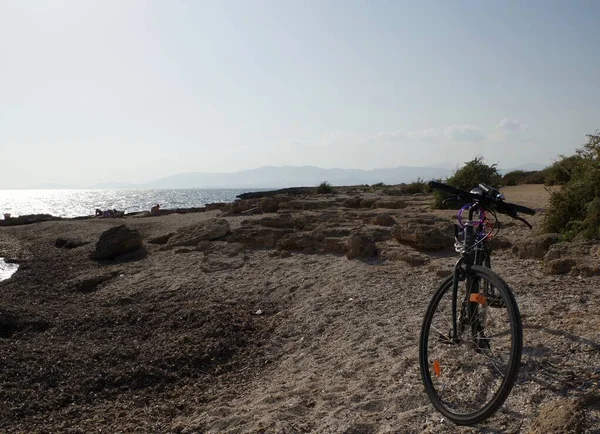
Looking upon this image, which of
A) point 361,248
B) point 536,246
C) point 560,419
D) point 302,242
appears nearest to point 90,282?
point 302,242

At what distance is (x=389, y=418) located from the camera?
3.77 m

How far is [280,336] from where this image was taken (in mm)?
6602

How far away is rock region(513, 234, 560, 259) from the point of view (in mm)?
7515

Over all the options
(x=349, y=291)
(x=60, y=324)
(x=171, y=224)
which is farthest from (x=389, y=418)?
(x=171, y=224)

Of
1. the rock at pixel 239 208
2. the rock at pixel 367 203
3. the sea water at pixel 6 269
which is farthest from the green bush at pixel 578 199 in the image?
the sea water at pixel 6 269

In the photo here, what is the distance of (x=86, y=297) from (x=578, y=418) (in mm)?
8948

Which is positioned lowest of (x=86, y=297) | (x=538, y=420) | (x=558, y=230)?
(x=86, y=297)

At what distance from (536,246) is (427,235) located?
6.32 ft

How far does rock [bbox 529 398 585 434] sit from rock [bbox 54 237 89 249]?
1571 cm

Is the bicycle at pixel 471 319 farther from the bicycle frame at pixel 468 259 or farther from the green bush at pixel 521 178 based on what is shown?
the green bush at pixel 521 178

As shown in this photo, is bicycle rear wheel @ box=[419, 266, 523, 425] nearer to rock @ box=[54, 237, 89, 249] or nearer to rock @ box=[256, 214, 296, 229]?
rock @ box=[256, 214, 296, 229]

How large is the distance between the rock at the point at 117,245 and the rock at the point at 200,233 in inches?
35.3

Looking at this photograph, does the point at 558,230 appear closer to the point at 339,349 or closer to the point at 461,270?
the point at 339,349

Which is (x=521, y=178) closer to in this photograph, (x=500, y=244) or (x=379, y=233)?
(x=379, y=233)
